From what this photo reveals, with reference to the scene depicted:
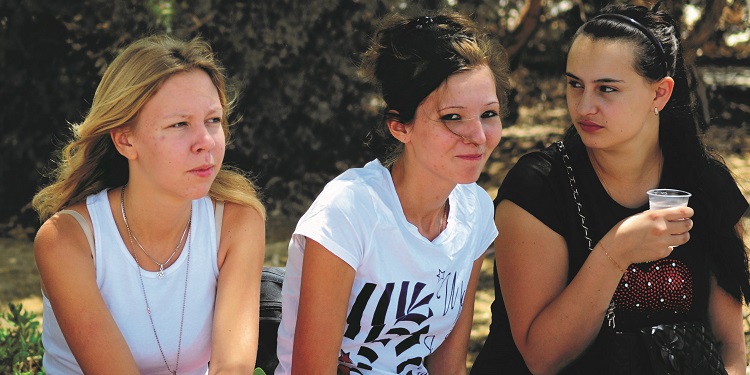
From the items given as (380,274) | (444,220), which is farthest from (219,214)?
(444,220)

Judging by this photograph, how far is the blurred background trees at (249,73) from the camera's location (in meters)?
5.80

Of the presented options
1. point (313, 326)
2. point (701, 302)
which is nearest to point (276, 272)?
point (313, 326)

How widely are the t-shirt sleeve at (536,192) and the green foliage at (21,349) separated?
5.74 feet

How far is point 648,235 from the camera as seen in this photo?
101 inches

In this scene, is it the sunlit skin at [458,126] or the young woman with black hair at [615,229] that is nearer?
the sunlit skin at [458,126]

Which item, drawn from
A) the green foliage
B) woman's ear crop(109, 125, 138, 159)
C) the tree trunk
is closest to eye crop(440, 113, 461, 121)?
woman's ear crop(109, 125, 138, 159)

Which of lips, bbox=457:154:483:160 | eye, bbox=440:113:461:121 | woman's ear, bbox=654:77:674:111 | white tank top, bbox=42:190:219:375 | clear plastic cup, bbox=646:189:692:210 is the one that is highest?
woman's ear, bbox=654:77:674:111

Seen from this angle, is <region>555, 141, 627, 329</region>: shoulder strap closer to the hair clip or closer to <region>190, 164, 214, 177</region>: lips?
the hair clip

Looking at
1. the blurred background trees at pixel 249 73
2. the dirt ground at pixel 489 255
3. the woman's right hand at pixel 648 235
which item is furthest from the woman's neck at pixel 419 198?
the blurred background trees at pixel 249 73

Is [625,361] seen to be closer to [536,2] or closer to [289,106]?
[289,106]

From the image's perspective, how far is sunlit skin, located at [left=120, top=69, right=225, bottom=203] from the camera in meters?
2.36

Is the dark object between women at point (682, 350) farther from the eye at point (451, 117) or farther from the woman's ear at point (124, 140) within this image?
the woman's ear at point (124, 140)

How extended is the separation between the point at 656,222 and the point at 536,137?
5.74 meters

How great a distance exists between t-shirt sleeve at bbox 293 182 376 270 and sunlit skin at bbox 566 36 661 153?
79 centimetres
